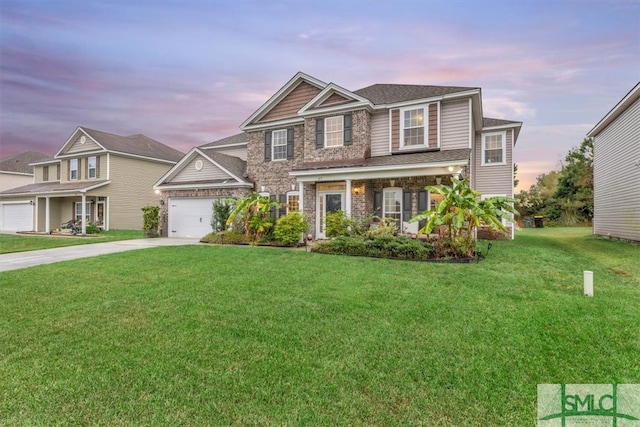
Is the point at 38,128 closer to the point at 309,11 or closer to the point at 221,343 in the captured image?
the point at 309,11

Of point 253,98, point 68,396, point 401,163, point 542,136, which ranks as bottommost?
point 68,396

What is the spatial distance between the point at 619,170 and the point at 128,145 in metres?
31.0

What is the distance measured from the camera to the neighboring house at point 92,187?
22.1 meters

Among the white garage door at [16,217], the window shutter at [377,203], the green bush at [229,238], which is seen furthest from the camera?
the white garage door at [16,217]

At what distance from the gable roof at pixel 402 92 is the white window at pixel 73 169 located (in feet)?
74.2

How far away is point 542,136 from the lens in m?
25.6

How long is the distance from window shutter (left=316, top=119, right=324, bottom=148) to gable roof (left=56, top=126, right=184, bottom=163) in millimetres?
16555

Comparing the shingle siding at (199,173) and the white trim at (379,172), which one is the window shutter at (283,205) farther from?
the shingle siding at (199,173)

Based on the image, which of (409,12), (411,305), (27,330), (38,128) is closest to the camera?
(27,330)

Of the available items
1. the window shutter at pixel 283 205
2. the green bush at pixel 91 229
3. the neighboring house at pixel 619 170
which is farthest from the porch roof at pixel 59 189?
the neighboring house at pixel 619 170

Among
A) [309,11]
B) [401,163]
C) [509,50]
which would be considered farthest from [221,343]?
[509,50]

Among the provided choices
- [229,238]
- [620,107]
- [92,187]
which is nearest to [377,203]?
[229,238]

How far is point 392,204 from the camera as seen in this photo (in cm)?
1317

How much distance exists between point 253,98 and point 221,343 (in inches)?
824
